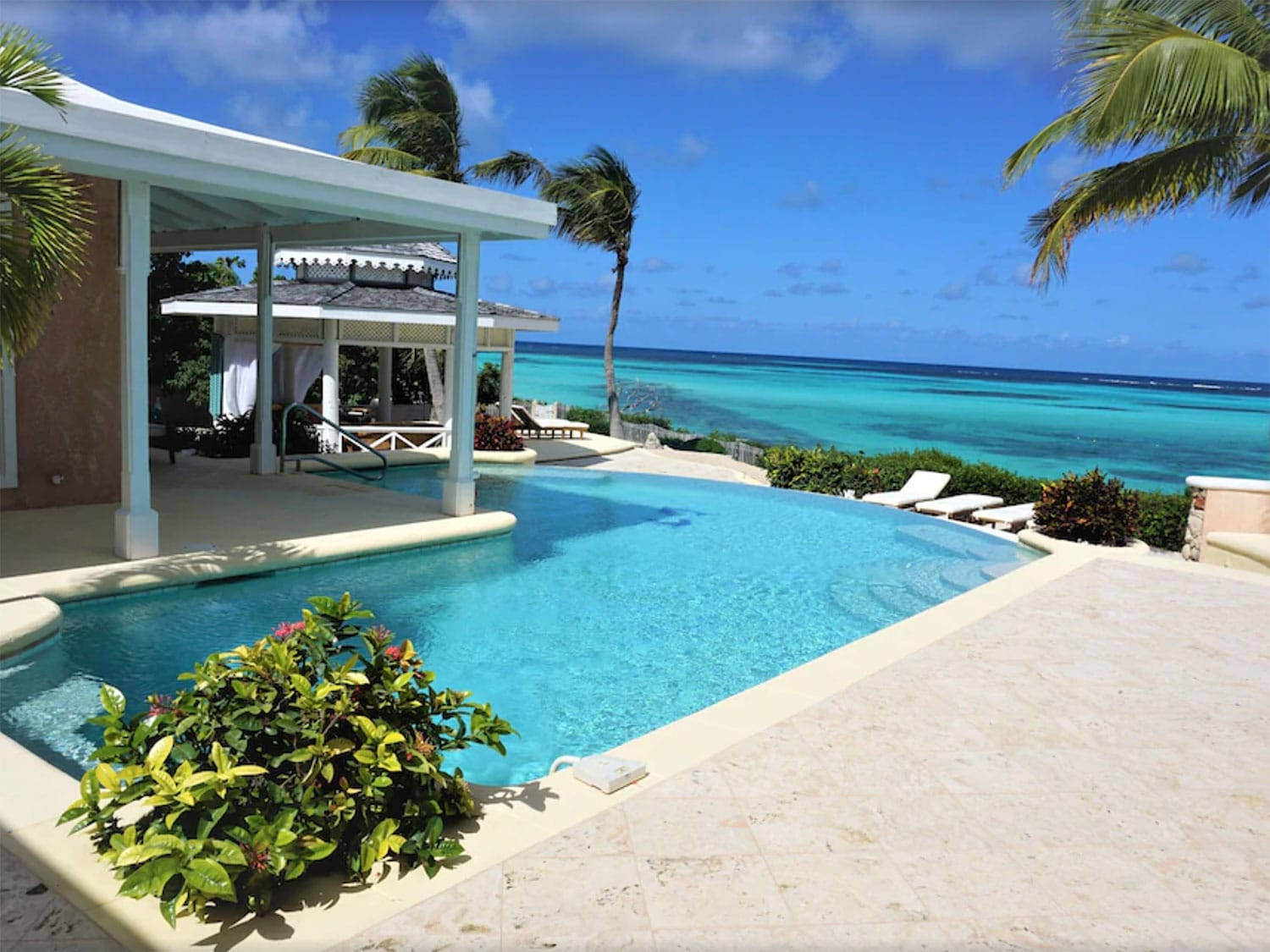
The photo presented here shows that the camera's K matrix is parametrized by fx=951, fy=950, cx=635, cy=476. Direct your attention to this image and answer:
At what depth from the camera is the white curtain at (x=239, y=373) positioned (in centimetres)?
1988

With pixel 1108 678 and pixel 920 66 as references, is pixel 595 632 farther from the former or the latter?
pixel 920 66

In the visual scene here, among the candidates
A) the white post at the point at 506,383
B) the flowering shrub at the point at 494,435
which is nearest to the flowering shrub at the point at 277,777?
the flowering shrub at the point at 494,435

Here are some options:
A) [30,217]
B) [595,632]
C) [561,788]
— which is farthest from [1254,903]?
[30,217]

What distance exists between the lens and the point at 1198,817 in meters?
4.23

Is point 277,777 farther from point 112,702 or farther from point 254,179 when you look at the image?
point 254,179

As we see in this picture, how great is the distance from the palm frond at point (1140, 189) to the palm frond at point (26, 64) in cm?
1105

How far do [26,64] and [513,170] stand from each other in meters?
20.5

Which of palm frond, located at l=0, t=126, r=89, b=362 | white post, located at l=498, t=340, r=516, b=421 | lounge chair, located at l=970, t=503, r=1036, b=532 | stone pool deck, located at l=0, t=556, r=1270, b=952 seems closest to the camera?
stone pool deck, located at l=0, t=556, r=1270, b=952

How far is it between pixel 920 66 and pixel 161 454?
32841 mm

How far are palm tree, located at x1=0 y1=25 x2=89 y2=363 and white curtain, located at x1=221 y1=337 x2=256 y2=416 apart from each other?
14.9m

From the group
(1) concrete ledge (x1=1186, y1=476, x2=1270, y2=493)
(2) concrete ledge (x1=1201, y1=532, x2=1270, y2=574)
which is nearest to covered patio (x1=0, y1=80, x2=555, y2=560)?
(1) concrete ledge (x1=1186, y1=476, x2=1270, y2=493)

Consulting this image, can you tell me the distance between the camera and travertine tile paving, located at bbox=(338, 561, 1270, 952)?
126 inches

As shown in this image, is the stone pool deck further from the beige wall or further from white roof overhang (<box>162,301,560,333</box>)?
white roof overhang (<box>162,301,560,333</box>)

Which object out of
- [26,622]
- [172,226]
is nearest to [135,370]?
[26,622]
